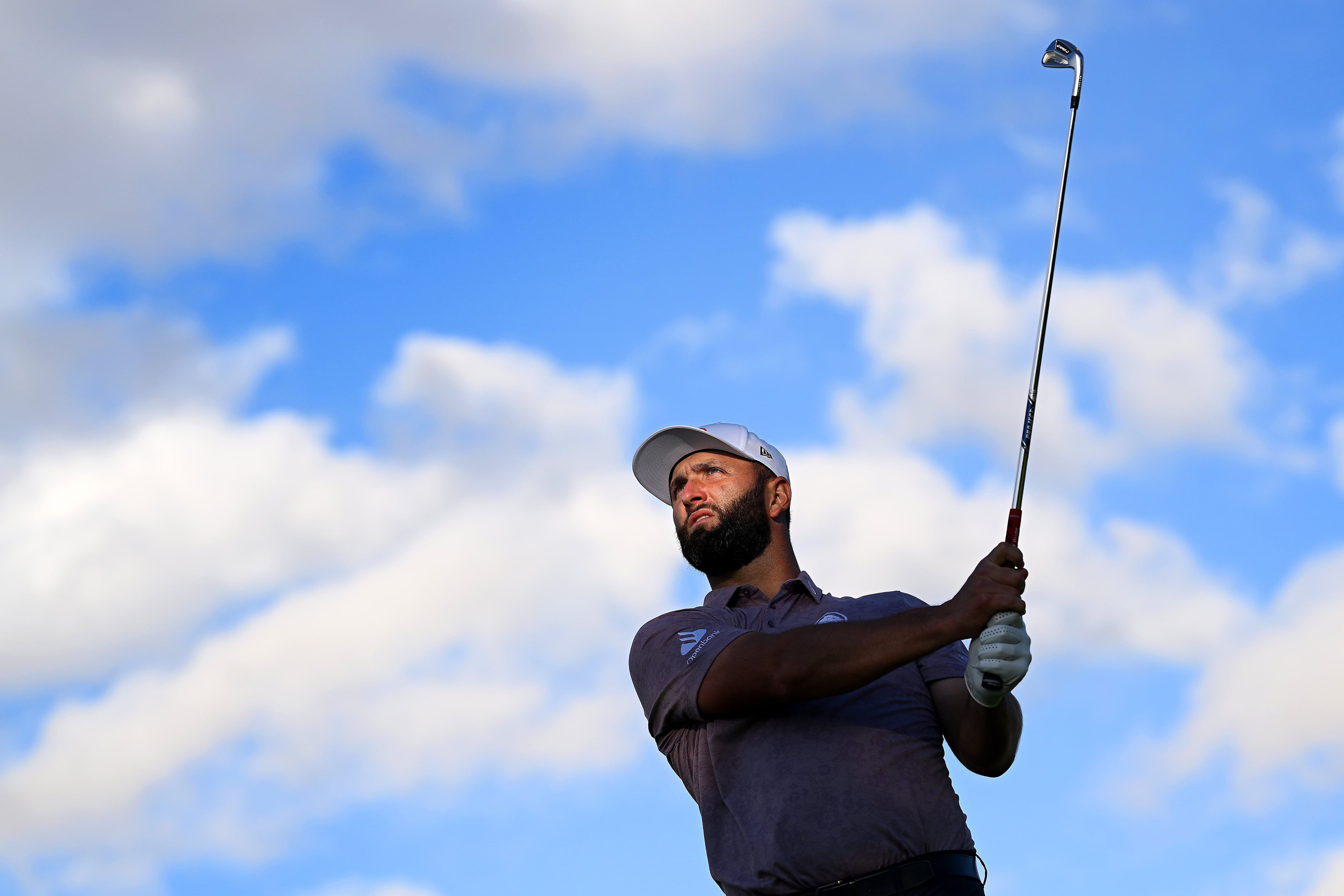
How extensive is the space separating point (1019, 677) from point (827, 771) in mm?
808

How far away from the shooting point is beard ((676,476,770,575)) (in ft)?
21.8

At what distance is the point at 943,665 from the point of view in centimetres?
567

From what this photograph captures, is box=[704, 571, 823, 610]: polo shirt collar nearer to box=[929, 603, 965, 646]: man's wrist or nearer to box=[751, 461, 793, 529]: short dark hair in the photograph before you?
box=[751, 461, 793, 529]: short dark hair

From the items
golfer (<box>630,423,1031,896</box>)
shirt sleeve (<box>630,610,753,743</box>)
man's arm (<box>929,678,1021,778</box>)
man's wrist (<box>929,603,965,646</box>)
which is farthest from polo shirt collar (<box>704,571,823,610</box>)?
man's wrist (<box>929,603,965,646</box>)

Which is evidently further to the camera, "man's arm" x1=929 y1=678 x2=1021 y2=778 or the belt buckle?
"man's arm" x1=929 y1=678 x2=1021 y2=778

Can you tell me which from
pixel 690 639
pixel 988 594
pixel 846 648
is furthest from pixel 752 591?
pixel 988 594

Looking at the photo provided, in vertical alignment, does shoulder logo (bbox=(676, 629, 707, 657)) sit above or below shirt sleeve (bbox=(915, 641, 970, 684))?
above

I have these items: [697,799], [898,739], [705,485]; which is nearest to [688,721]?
[697,799]

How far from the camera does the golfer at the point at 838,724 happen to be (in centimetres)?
487

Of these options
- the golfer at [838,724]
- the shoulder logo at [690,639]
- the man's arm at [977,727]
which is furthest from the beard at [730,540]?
the man's arm at [977,727]

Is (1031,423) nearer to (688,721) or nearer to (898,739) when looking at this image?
(898,739)

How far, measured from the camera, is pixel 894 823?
16.7 ft

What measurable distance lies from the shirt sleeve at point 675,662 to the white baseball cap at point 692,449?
4.46ft

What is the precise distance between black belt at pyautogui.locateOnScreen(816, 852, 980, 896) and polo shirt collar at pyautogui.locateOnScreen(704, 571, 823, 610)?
51.6 inches
